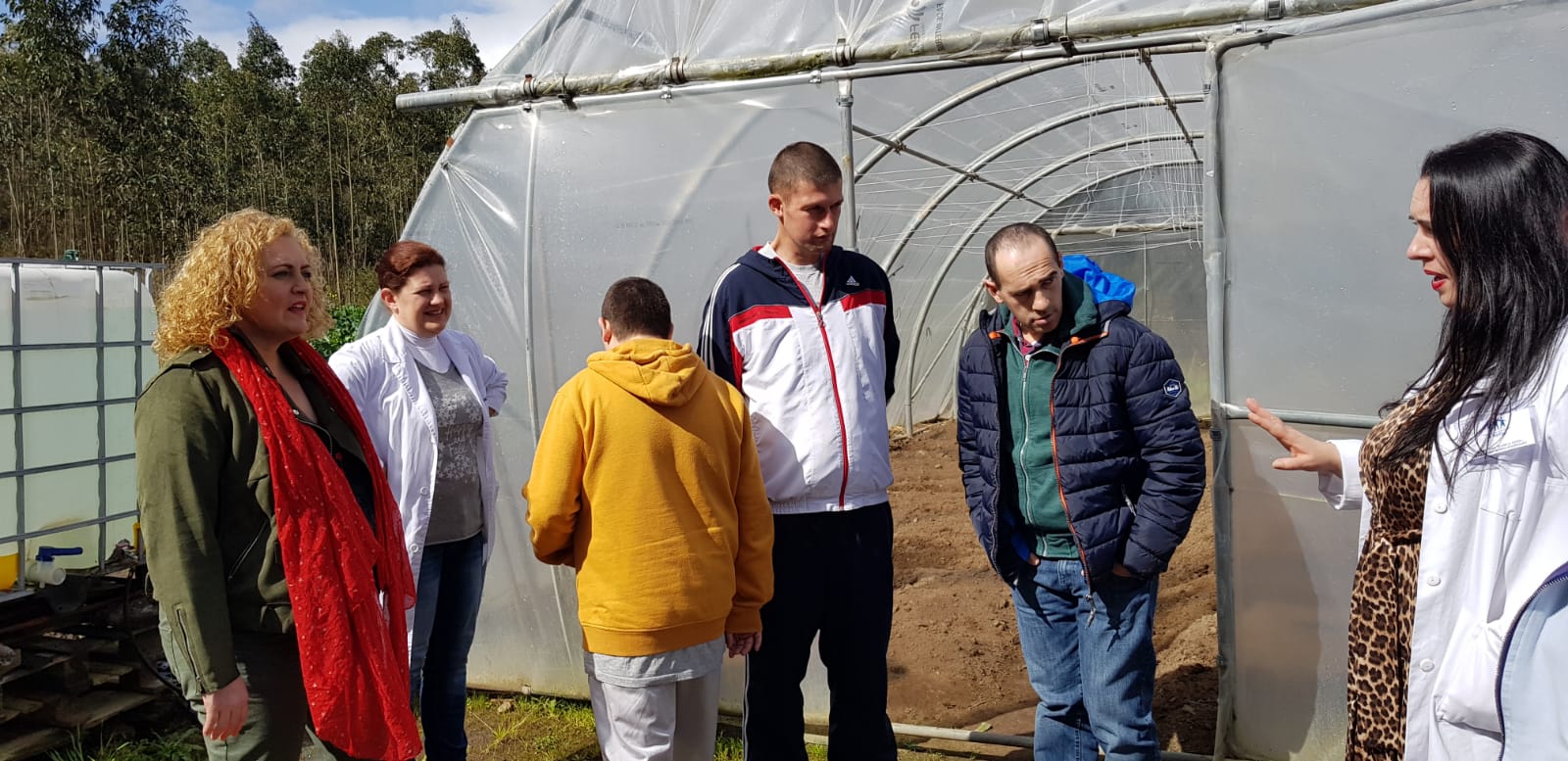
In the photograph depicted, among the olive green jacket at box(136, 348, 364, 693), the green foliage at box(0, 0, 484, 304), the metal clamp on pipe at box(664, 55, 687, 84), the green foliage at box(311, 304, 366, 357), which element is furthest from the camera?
the green foliage at box(0, 0, 484, 304)

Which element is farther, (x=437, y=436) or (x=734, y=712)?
(x=734, y=712)

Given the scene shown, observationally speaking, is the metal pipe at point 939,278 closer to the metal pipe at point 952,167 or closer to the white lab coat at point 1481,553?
the metal pipe at point 952,167

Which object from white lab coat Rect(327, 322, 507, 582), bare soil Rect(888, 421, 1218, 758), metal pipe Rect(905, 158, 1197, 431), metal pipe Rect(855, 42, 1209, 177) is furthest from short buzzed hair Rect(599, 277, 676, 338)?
metal pipe Rect(905, 158, 1197, 431)

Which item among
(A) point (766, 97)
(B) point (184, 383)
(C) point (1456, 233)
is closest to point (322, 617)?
(B) point (184, 383)

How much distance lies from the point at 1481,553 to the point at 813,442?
5.82ft

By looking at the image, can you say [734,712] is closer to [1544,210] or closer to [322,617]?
[322,617]

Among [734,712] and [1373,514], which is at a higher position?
[1373,514]

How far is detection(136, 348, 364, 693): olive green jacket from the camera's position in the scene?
7.05ft

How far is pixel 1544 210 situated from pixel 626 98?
3.59m

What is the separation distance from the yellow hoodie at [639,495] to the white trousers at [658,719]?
13 cm

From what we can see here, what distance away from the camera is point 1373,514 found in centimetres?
204

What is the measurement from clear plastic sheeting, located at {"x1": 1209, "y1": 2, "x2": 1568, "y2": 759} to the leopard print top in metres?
1.59

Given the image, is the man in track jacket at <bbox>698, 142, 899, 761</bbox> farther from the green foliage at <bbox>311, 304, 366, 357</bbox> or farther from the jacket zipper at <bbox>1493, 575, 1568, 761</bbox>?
the green foliage at <bbox>311, 304, 366, 357</bbox>

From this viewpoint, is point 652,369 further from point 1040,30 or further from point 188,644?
point 1040,30
